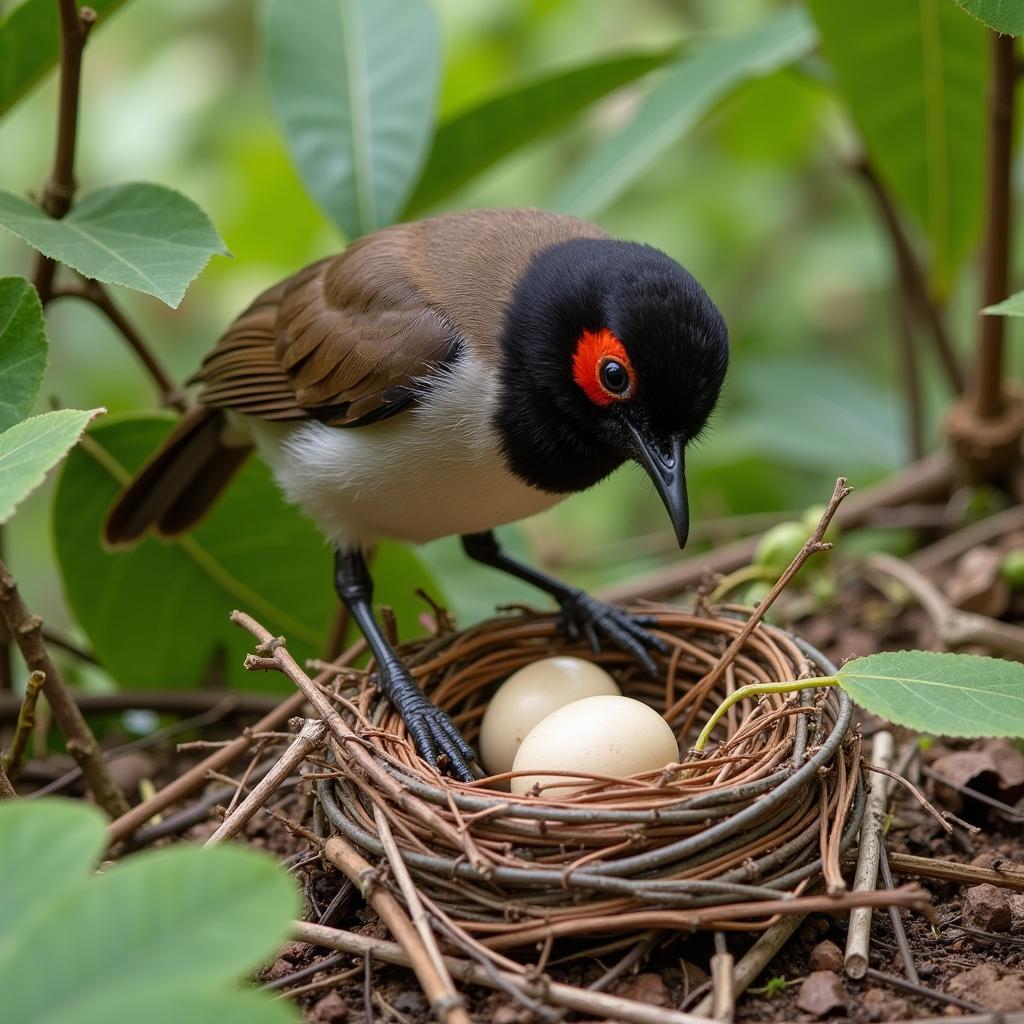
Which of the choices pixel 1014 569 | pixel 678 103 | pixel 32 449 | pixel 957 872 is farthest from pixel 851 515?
pixel 32 449

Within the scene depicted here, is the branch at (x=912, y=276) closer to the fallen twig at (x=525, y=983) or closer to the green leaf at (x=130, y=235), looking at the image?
the green leaf at (x=130, y=235)

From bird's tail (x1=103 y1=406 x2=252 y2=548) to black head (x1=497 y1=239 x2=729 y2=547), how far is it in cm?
122

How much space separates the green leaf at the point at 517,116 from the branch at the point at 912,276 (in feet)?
3.49

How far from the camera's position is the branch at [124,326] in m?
3.59

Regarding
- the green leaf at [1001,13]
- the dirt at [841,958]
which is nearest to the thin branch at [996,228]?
the green leaf at [1001,13]

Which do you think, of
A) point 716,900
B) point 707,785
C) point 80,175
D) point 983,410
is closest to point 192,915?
point 716,900

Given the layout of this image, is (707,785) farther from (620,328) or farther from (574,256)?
(574,256)

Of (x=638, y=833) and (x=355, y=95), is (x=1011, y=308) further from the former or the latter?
(x=355, y=95)

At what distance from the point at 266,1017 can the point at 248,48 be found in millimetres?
8176

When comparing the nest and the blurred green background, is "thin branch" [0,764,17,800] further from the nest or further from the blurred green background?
the blurred green background

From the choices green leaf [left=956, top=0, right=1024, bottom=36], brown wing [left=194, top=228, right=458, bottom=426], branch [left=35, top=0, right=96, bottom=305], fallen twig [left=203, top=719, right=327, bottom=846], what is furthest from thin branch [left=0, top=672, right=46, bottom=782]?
green leaf [left=956, top=0, right=1024, bottom=36]

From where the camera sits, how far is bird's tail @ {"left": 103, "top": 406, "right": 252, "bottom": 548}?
155 inches

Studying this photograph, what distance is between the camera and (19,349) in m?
2.60

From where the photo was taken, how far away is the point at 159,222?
9.89 feet
